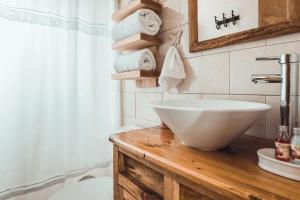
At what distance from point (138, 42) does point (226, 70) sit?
1.97 feet

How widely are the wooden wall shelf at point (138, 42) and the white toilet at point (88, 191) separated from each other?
952 millimetres

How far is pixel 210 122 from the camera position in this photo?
1.94ft

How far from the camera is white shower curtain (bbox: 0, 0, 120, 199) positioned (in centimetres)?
126

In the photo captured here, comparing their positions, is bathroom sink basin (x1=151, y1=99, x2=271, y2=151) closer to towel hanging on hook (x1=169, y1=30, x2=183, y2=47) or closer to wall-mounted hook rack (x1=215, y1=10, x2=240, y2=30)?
wall-mounted hook rack (x1=215, y1=10, x2=240, y2=30)

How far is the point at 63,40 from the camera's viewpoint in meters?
1.44

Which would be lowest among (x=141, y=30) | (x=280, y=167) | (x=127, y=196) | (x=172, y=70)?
(x=127, y=196)

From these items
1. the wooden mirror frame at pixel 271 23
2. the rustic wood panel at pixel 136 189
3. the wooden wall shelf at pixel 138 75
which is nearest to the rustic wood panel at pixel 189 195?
the rustic wood panel at pixel 136 189

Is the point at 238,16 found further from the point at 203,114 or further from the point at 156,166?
the point at 156,166

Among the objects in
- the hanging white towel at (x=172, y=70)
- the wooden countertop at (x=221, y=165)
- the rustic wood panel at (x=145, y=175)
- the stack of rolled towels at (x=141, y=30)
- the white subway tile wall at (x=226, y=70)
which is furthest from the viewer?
the stack of rolled towels at (x=141, y=30)

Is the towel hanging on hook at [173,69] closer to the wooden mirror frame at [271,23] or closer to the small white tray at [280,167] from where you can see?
the wooden mirror frame at [271,23]

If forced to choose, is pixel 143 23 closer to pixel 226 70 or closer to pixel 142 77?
pixel 142 77

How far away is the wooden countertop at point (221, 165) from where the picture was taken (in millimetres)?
438

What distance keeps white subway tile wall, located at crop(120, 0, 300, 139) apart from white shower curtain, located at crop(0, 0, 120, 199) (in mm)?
466

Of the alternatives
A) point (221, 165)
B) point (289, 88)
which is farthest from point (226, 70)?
point (221, 165)
